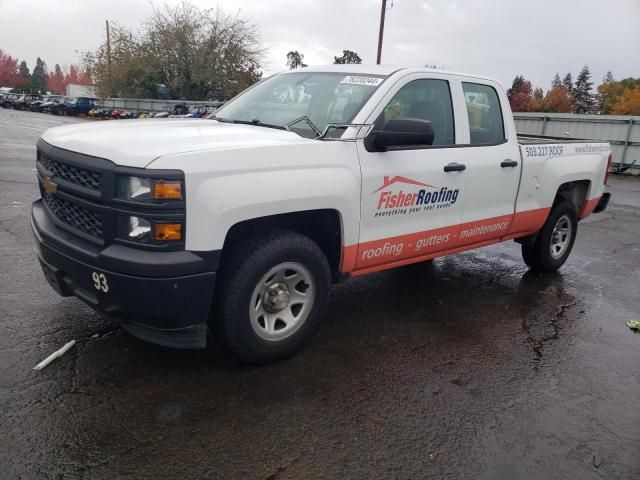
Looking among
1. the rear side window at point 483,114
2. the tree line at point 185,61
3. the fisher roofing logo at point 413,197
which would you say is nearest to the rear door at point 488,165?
the rear side window at point 483,114

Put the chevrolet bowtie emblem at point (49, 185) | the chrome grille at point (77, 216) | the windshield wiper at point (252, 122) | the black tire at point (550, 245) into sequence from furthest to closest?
the black tire at point (550, 245) < the windshield wiper at point (252, 122) < the chevrolet bowtie emblem at point (49, 185) < the chrome grille at point (77, 216)

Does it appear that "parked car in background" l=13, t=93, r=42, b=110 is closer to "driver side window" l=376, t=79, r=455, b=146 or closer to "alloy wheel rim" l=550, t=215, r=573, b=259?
"alloy wheel rim" l=550, t=215, r=573, b=259

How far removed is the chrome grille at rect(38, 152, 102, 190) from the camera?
2933 millimetres

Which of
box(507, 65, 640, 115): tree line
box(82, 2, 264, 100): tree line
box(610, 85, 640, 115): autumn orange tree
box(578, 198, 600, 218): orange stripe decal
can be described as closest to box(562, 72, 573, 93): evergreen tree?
box(507, 65, 640, 115): tree line

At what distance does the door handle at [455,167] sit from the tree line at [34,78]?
3840 inches

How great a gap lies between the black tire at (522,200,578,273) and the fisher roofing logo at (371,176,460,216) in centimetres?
189

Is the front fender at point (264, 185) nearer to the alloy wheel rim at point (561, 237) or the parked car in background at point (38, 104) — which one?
the alloy wheel rim at point (561, 237)

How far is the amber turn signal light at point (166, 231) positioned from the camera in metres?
2.76

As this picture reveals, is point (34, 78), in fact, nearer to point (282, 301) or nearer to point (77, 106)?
point (77, 106)

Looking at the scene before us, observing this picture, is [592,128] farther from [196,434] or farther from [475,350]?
[196,434]

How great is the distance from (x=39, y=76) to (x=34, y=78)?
4450 mm

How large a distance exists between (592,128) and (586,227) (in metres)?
11.5

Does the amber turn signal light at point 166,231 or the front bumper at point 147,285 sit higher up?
the amber turn signal light at point 166,231

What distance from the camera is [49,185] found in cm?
332
